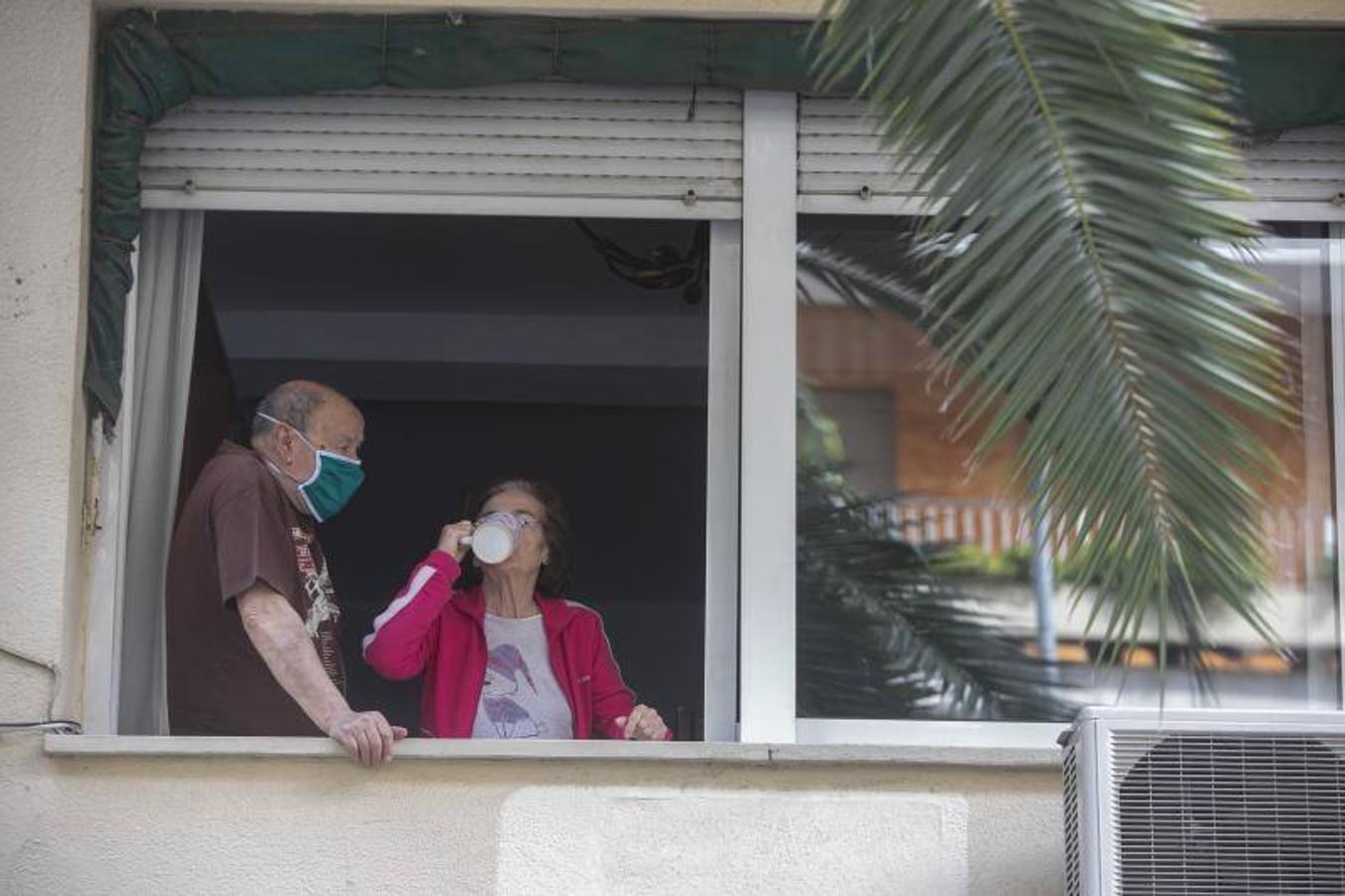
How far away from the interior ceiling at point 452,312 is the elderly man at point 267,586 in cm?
68

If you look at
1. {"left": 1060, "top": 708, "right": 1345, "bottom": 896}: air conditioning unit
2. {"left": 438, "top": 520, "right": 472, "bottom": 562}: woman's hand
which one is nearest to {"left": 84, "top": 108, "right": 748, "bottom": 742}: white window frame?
{"left": 438, "top": 520, "right": 472, "bottom": 562}: woman's hand

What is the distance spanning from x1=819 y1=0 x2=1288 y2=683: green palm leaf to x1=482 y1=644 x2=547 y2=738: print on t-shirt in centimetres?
218

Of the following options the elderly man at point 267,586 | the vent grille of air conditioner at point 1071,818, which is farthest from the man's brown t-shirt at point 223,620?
the vent grille of air conditioner at point 1071,818

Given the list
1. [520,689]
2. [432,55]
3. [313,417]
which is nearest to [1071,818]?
[520,689]

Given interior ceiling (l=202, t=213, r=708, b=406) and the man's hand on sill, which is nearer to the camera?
the man's hand on sill

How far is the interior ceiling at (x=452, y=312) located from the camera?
725 centimetres

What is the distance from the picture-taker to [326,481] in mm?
6316

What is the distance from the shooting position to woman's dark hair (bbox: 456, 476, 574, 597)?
21.2 ft

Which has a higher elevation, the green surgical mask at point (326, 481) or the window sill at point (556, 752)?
the green surgical mask at point (326, 481)

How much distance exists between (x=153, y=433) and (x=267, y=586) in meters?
0.66

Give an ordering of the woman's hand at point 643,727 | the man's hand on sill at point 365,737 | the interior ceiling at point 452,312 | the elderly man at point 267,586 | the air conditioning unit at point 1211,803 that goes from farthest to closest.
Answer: the interior ceiling at point 452,312 → the woman's hand at point 643,727 → the elderly man at point 267,586 → the man's hand on sill at point 365,737 → the air conditioning unit at point 1211,803

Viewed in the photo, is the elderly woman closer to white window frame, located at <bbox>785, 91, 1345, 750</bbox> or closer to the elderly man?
the elderly man

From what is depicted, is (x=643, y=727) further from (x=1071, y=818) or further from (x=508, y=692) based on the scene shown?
(x=1071, y=818)

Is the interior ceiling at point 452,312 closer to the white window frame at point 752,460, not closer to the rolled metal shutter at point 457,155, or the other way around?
the rolled metal shutter at point 457,155
